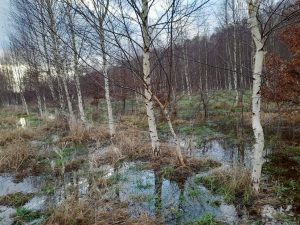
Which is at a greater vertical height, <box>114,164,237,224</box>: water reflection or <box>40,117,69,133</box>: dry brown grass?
<box>40,117,69,133</box>: dry brown grass

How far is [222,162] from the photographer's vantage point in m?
7.89

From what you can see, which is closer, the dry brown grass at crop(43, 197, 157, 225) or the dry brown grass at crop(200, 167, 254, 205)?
the dry brown grass at crop(43, 197, 157, 225)

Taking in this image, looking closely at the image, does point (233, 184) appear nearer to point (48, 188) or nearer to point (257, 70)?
point (257, 70)

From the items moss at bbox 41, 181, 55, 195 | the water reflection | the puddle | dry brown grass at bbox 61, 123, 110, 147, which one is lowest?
the water reflection

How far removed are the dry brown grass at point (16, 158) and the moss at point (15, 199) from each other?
214 cm

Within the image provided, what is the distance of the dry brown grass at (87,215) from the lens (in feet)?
14.7

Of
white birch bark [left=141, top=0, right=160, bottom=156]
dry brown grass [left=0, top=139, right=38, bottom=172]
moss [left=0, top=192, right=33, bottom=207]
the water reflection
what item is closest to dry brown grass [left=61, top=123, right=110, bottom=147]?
dry brown grass [left=0, top=139, right=38, bottom=172]

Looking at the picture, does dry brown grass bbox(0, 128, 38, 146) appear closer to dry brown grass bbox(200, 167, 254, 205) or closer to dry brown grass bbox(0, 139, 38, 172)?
dry brown grass bbox(0, 139, 38, 172)

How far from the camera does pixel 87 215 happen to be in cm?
464

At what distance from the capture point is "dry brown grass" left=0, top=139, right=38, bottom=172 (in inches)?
328

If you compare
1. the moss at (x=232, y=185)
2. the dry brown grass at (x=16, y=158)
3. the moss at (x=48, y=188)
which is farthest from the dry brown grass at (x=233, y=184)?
the dry brown grass at (x=16, y=158)

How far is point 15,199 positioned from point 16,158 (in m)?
2.94

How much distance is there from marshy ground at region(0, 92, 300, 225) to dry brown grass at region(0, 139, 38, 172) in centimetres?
3

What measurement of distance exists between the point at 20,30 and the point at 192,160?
1304 centimetres
